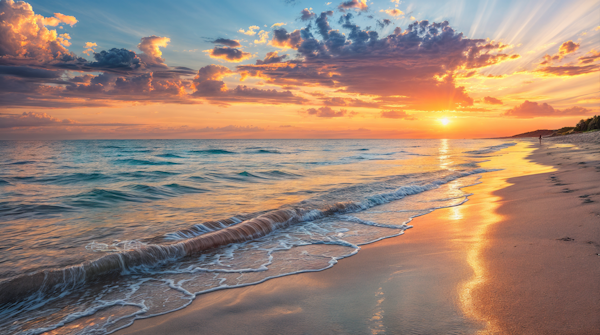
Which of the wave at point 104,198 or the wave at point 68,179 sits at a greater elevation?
the wave at point 104,198

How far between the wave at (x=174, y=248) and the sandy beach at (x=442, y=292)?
1891mm

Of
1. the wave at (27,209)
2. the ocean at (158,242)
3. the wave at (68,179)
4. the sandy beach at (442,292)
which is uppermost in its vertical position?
the sandy beach at (442,292)

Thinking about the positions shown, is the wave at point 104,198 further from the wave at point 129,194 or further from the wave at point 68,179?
the wave at point 68,179

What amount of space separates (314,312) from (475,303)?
1503 millimetres

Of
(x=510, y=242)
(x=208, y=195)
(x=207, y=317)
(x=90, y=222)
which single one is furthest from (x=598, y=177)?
(x=90, y=222)

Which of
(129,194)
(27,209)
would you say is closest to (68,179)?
(129,194)

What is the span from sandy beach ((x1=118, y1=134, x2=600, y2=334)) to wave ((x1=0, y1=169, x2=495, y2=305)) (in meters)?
1.89

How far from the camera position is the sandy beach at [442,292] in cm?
242

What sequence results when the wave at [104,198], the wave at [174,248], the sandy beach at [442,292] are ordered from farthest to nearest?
the wave at [104,198] < the wave at [174,248] < the sandy beach at [442,292]

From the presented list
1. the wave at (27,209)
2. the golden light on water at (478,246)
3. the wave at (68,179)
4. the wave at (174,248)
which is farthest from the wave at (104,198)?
the golden light on water at (478,246)

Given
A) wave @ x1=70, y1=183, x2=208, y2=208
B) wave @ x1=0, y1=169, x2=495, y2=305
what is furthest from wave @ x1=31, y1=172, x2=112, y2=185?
wave @ x1=0, y1=169, x2=495, y2=305

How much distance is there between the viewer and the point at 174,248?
17.4ft

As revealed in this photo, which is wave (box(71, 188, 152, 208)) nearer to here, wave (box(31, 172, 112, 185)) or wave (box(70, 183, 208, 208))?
wave (box(70, 183, 208, 208))

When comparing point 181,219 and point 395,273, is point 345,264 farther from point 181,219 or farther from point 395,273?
point 181,219
